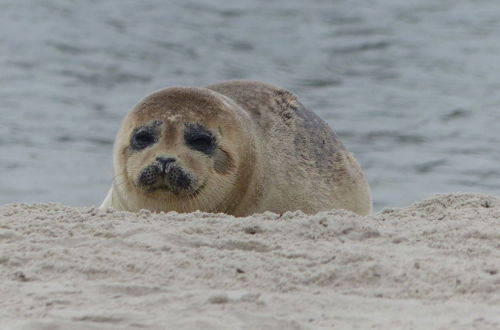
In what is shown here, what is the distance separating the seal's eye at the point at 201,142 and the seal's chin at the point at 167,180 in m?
0.19

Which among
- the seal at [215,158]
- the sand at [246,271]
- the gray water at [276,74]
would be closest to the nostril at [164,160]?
the seal at [215,158]

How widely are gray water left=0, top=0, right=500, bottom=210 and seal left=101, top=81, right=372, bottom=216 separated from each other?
17.8 ft

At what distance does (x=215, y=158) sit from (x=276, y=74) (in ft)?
40.8

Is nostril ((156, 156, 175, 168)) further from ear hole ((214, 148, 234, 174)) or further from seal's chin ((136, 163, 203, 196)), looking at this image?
ear hole ((214, 148, 234, 174))

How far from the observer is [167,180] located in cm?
623

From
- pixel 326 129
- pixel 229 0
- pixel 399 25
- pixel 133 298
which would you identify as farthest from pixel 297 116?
pixel 229 0

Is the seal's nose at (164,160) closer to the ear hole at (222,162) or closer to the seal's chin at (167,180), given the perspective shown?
the seal's chin at (167,180)

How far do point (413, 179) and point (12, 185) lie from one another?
170 inches

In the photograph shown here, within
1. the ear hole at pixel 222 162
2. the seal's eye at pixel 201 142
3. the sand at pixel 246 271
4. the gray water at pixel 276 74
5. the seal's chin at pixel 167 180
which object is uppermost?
the gray water at pixel 276 74

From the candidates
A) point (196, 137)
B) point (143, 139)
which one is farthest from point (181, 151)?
point (143, 139)

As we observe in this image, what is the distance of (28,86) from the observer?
17.5 meters

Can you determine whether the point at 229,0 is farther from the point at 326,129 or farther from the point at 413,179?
the point at 326,129

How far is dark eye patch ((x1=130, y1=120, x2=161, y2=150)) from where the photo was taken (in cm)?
639

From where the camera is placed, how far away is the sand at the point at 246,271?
408 centimetres
